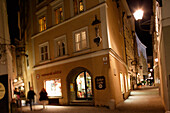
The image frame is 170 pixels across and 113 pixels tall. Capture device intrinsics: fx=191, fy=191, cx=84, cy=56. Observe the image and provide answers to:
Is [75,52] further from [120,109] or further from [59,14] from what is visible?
[120,109]

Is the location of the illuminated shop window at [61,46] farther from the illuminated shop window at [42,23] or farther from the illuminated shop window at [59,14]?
the illuminated shop window at [42,23]

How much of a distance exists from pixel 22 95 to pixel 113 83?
38.0ft

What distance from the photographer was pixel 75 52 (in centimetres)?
1579

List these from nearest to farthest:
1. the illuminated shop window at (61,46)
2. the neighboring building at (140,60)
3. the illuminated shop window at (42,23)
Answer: the illuminated shop window at (61,46) < the illuminated shop window at (42,23) < the neighboring building at (140,60)

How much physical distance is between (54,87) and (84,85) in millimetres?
3135

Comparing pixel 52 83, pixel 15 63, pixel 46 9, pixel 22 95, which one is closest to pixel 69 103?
pixel 52 83

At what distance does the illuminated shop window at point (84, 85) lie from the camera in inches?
635

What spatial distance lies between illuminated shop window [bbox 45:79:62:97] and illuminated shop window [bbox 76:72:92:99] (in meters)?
1.83

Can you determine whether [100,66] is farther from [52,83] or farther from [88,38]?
[52,83]

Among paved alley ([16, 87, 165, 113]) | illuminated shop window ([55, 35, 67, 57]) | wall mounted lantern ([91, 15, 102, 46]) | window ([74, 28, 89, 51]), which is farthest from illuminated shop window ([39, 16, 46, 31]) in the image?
paved alley ([16, 87, 165, 113])

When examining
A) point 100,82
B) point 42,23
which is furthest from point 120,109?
point 42,23

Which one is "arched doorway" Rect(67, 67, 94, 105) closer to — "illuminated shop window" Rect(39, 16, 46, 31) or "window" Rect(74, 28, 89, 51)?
"window" Rect(74, 28, 89, 51)

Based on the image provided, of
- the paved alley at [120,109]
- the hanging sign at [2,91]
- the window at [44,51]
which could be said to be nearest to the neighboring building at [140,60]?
the window at [44,51]

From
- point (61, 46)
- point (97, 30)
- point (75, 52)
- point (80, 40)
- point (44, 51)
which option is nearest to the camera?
point (97, 30)
